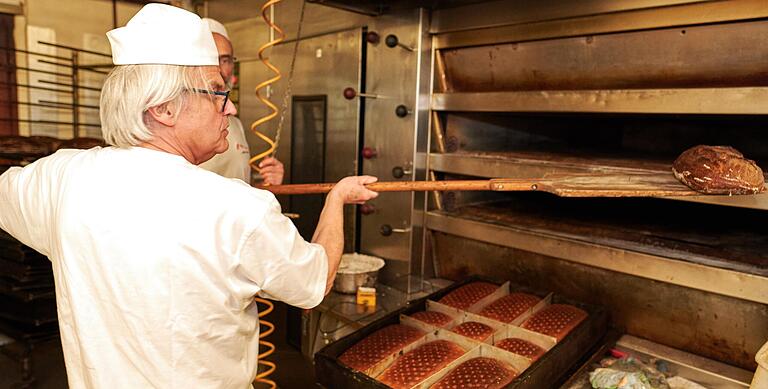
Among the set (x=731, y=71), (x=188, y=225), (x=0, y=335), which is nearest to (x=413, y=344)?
(x=188, y=225)

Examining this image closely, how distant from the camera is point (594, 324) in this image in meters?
1.63

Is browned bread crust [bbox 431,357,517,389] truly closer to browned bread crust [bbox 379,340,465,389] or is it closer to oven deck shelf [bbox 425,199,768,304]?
browned bread crust [bbox 379,340,465,389]

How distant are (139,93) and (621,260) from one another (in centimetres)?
148

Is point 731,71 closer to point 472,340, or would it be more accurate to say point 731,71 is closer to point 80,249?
point 472,340

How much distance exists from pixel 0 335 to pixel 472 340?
11.3 ft

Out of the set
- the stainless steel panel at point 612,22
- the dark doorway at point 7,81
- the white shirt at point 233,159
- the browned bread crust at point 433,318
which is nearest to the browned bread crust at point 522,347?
the browned bread crust at point 433,318

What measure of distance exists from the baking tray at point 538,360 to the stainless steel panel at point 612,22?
92 cm

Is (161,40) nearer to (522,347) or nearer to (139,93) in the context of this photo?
(139,93)

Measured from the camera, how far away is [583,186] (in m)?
1.29

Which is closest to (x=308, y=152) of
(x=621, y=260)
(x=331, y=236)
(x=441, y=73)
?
(x=441, y=73)

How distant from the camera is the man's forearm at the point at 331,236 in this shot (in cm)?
124

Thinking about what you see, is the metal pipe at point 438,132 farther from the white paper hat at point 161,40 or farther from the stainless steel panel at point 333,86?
the white paper hat at point 161,40

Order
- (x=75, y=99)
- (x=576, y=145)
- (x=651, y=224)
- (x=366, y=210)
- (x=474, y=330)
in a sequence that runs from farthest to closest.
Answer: (x=75, y=99)
(x=576, y=145)
(x=366, y=210)
(x=651, y=224)
(x=474, y=330)

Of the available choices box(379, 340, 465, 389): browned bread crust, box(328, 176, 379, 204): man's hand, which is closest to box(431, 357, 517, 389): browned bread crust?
box(379, 340, 465, 389): browned bread crust
